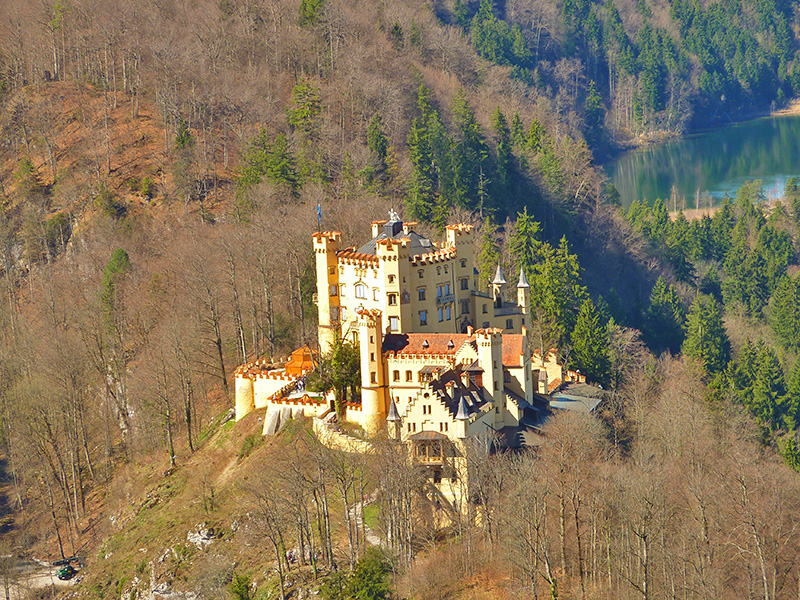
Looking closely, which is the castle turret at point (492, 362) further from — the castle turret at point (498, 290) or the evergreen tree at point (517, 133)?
the evergreen tree at point (517, 133)

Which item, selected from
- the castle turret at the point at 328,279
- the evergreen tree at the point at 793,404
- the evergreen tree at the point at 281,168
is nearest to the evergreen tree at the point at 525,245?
the evergreen tree at the point at 281,168

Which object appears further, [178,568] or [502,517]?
[178,568]

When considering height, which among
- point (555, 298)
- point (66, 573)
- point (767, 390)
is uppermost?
point (555, 298)

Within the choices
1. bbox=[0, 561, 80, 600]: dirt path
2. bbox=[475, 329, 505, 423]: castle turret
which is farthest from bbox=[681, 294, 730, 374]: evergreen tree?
bbox=[0, 561, 80, 600]: dirt path

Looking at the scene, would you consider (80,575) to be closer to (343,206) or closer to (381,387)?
(381,387)

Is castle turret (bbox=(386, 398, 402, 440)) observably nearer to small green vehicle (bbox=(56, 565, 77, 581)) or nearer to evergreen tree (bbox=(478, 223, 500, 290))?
small green vehicle (bbox=(56, 565, 77, 581))

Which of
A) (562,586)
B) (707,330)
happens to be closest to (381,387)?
(562,586)

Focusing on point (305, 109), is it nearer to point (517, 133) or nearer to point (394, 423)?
point (517, 133)

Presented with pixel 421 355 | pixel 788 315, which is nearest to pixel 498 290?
pixel 421 355
